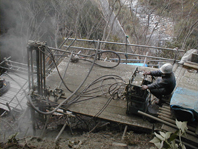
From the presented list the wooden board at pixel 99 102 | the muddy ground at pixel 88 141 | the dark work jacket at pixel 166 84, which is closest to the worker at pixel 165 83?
the dark work jacket at pixel 166 84

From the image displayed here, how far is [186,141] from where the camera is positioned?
345cm

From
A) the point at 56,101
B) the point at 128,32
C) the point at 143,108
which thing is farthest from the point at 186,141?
the point at 128,32

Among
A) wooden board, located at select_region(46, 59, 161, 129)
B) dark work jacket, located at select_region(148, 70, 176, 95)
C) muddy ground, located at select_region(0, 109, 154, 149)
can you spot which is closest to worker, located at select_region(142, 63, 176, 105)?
dark work jacket, located at select_region(148, 70, 176, 95)

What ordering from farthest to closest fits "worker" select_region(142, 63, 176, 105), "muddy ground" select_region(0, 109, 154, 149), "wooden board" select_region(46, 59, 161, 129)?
"wooden board" select_region(46, 59, 161, 129)
"worker" select_region(142, 63, 176, 105)
"muddy ground" select_region(0, 109, 154, 149)

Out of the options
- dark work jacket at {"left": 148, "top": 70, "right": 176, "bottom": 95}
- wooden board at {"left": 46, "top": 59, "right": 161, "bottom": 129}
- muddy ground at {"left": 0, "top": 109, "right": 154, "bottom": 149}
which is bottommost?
muddy ground at {"left": 0, "top": 109, "right": 154, "bottom": 149}

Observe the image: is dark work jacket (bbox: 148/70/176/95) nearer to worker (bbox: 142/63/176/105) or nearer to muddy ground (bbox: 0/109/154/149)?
worker (bbox: 142/63/176/105)

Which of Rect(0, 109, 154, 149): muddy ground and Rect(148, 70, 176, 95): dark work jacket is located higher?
Rect(148, 70, 176, 95): dark work jacket

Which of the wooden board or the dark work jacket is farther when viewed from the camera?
the wooden board

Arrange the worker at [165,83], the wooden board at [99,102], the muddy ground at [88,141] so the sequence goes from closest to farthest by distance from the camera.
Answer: the muddy ground at [88,141] → the worker at [165,83] → the wooden board at [99,102]

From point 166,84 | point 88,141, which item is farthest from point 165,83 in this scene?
point 88,141

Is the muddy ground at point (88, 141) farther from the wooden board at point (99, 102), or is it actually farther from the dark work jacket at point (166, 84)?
the dark work jacket at point (166, 84)

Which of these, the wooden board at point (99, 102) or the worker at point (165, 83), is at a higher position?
the worker at point (165, 83)

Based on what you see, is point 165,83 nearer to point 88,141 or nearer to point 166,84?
point 166,84

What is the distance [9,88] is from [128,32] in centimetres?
1481
